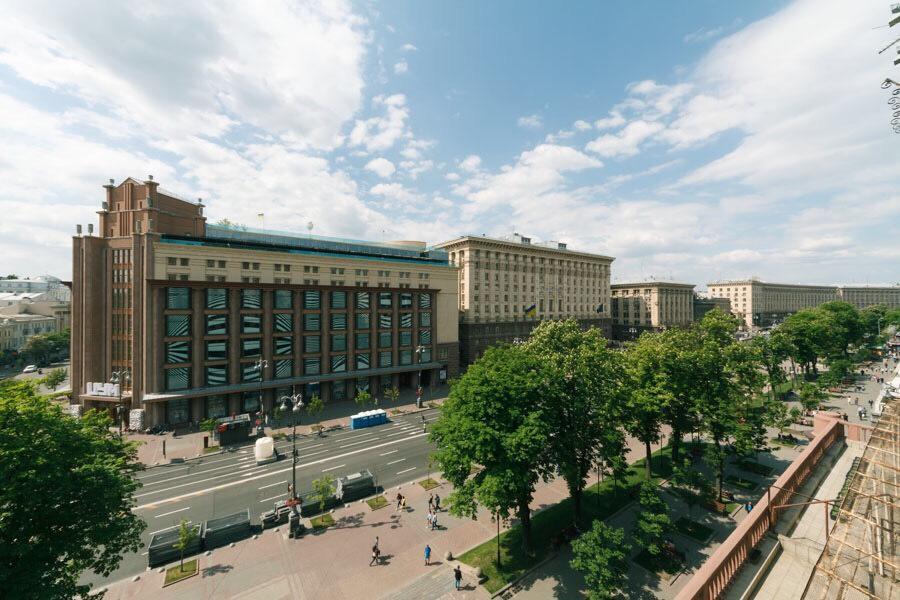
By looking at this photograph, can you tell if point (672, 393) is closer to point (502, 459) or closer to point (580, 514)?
point (580, 514)

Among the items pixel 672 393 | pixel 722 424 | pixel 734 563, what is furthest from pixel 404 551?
pixel 722 424

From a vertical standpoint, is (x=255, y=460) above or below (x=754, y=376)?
below

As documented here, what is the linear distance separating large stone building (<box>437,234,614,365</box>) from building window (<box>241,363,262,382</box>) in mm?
42574

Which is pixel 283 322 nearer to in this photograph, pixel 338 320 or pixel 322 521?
pixel 338 320

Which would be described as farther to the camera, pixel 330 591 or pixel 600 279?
pixel 600 279

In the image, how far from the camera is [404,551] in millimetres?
23828

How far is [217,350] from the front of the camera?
50.4m

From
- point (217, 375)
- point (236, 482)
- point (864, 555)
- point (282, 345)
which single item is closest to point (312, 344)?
point (282, 345)

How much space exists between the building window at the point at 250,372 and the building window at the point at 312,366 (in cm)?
672

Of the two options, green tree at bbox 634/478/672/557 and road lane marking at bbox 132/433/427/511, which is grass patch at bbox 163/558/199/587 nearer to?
road lane marking at bbox 132/433/427/511

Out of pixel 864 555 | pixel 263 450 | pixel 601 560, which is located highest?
pixel 864 555

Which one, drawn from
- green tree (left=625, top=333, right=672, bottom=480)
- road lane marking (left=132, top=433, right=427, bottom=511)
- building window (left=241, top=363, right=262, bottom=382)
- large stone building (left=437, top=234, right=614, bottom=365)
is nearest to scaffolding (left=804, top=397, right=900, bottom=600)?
green tree (left=625, top=333, right=672, bottom=480)

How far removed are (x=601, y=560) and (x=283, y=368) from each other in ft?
167

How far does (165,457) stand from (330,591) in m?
31.4
